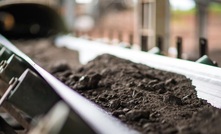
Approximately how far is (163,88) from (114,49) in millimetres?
2326

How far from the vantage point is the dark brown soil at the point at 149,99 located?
2271 millimetres

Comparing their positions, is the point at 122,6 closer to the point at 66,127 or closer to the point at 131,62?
the point at 131,62

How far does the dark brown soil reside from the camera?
227cm

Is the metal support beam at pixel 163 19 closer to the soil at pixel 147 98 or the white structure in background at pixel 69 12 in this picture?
the soil at pixel 147 98

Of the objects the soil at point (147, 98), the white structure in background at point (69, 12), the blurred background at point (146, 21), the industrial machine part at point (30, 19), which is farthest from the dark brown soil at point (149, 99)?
the white structure in background at point (69, 12)

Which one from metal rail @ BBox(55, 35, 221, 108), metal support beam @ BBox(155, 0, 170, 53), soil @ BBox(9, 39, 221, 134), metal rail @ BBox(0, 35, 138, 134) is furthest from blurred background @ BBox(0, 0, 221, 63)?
metal rail @ BBox(0, 35, 138, 134)

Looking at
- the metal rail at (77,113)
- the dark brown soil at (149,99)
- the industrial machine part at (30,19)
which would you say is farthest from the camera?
the industrial machine part at (30,19)

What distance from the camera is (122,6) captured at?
2534 cm

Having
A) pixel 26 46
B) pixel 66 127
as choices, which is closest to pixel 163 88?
pixel 66 127

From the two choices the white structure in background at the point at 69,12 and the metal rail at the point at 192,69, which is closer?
the metal rail at the point at 192,69

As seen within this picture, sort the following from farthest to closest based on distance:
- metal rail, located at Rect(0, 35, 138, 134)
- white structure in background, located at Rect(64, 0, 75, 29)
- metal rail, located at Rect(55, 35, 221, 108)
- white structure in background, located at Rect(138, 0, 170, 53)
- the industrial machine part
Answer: white structure in background, located at Rect(64, 0, 75, 29)
the industrial machine part
white structure in background, located at Rect(138, 0, 170, 53)
metal rail, located at Rect(55, 35, 221, 108)
metal rail, located at Rect(0, 35, 138, 134)

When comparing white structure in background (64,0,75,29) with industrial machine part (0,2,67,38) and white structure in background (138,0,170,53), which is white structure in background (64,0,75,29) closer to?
industrial machine part (0,2,67,38)

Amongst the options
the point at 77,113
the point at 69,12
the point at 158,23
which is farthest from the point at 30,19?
the point at 77,113

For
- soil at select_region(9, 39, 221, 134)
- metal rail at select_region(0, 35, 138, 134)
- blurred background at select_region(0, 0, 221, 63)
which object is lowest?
blurred background at select_region(0, 0, 221, 63)
